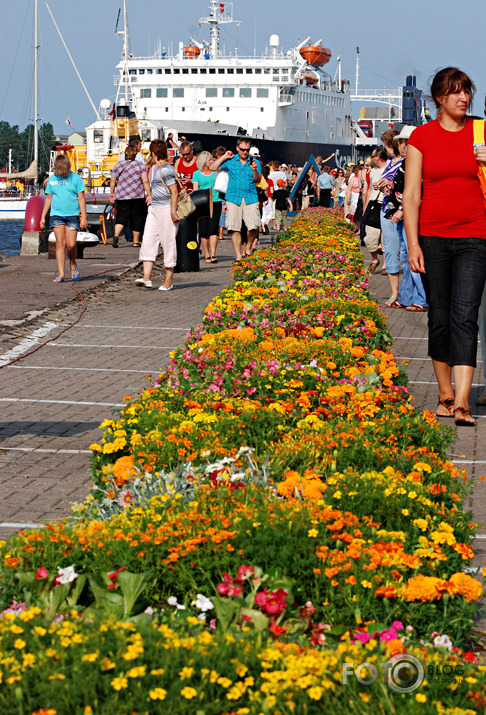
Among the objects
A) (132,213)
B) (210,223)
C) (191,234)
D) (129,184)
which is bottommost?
(191,234)

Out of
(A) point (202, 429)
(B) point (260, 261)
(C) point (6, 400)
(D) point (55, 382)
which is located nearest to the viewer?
(A) point (202, 429)

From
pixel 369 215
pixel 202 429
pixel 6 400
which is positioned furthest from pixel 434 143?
pixel 369 215

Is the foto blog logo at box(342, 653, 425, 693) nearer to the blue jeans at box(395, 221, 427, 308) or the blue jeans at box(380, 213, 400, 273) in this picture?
the blue jeans at box(395, 221, 427, 308)

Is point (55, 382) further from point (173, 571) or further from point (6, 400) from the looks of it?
point (173, 571)

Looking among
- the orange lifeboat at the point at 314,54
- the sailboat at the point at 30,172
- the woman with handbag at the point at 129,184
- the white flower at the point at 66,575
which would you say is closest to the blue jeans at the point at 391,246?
the woman with handbag at the point at 129,184

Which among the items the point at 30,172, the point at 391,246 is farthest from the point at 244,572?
the point at 30,172

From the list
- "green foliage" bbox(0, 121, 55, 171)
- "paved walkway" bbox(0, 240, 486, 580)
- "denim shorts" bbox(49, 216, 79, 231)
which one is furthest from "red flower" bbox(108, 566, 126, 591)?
"green foliage" bbox(0, 121, 55, 171)

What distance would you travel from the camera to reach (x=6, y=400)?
8055 mm

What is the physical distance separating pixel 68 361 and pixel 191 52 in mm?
→ 58540

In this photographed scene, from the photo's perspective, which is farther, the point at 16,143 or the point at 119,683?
the point at 16,143

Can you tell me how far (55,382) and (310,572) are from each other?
5752 millimetres

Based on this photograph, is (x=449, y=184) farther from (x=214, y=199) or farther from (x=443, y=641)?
(x=214, y=199)

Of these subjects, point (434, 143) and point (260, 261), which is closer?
point (434, 143)

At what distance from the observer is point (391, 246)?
Result: 43.3 feet
